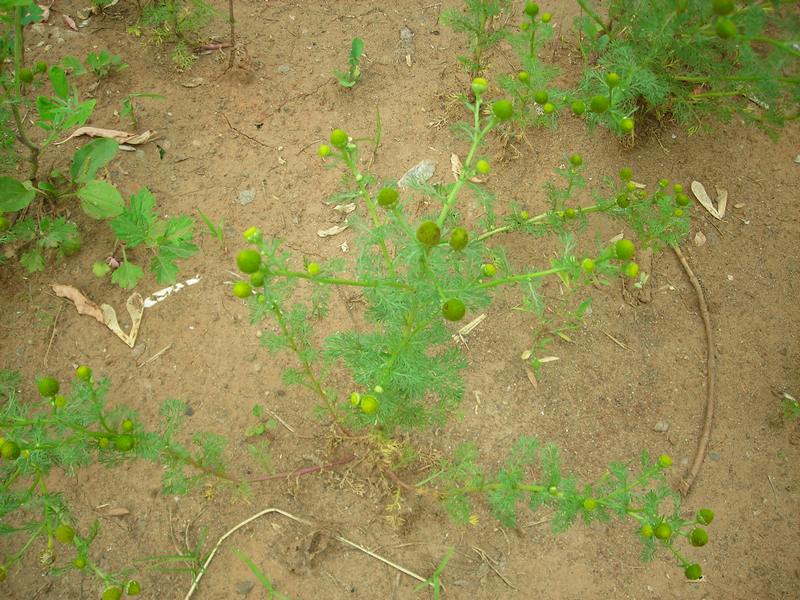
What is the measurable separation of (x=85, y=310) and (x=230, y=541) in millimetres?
1517

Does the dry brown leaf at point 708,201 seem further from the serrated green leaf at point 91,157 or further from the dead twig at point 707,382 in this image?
the serrated green leaf at point 91,157

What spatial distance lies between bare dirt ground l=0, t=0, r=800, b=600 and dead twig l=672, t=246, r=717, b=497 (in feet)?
0.16

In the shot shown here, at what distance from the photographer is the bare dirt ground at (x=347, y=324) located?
285 cm

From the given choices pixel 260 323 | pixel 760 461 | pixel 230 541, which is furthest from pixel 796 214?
pixel 230 541

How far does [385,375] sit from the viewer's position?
220cm

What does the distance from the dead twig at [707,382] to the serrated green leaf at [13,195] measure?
3.67 meters

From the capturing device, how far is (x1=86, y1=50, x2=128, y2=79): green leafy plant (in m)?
3.81

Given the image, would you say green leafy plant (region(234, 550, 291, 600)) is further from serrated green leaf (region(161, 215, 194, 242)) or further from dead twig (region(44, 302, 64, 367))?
serrated green leaf (region(161, 215, 194, 242))

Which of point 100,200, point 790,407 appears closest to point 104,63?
point 100,200

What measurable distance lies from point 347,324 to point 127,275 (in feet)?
4.09

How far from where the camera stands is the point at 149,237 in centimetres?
331

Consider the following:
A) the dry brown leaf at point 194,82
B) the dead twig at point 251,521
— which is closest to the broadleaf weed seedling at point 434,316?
the dead twig at point 251,521

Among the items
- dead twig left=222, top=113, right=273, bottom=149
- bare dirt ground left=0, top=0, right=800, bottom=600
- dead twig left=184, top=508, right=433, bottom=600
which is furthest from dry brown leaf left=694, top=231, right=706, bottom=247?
dead twig left=222, top=113, right=273, bottom=149

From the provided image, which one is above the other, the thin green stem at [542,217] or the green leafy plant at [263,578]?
the thin green stem at [542,217]
